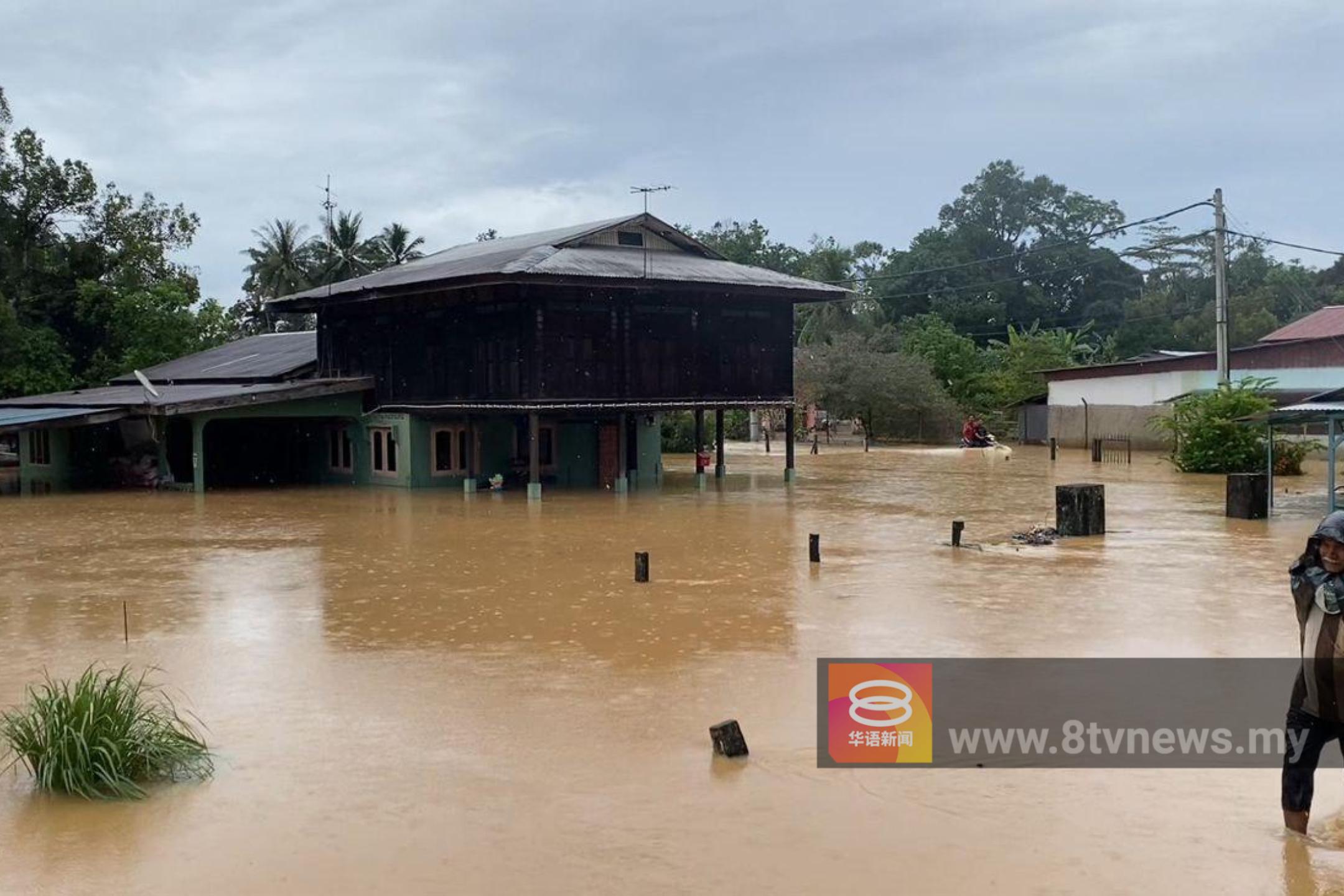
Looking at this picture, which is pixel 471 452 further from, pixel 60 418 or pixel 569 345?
pixel 60 418

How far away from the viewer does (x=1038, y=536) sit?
734 inches

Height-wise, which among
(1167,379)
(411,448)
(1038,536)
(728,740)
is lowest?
(728,740)

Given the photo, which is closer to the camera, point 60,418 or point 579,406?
point 579,406

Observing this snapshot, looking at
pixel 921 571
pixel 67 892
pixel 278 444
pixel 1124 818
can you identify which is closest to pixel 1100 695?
Answer: pixel 1124 818

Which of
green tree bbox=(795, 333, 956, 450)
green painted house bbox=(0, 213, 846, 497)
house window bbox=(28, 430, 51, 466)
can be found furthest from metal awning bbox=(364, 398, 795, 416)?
green tree bbox=(795, 333, 956, 450)

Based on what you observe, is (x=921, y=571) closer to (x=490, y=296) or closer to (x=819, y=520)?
(x=819, y=520)

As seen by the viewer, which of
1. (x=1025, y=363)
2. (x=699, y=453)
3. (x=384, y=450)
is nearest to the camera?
(x=384, y=450)

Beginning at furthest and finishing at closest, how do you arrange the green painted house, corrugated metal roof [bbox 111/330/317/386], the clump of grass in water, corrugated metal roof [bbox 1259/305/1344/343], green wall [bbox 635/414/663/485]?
corrugated metal roof [bbox 1259/305/1344/343]
corrugated metal roof [bbox 111/330/317/386]
green wall [bbox 635/414/663/485]
the green painted house
the clump of grass in water

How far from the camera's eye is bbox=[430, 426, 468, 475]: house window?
30.4 meters

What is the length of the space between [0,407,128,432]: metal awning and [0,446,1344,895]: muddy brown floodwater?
641cm

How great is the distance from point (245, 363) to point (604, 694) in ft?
96.2

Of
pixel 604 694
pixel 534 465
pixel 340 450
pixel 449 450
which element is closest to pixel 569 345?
pixel 534 465

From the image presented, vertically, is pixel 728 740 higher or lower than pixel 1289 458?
lower

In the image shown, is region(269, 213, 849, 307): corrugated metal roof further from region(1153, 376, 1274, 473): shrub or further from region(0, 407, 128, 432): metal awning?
region(1153, 376, 1274, 473): shrub
